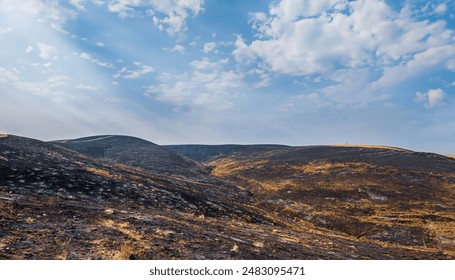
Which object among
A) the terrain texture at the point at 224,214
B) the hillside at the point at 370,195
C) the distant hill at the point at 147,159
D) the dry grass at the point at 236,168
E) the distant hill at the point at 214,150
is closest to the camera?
the terrain texture at the point at 224,214

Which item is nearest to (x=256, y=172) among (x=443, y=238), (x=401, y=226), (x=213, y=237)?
(x=401, y=226)

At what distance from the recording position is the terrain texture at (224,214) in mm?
12953

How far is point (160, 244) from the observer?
1333 centimetres

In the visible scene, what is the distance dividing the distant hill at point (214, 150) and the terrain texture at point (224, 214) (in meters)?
71.9

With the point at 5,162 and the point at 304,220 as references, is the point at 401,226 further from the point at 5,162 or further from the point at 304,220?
the point at 5,162

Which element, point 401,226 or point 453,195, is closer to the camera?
point 401,226

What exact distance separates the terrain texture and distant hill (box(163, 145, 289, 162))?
236 feet

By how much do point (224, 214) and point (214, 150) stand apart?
13184cm

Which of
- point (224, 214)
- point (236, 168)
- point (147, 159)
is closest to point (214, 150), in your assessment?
point (147, 159)

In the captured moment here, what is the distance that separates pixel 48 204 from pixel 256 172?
2354 inches

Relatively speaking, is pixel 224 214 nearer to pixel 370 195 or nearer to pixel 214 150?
pixel 370 195

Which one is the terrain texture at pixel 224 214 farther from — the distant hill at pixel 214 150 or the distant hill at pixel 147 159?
the distant hill at pixel 214 150

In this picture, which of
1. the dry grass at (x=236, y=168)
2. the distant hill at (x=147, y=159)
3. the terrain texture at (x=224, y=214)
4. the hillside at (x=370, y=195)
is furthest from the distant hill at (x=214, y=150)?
the terrain texture at (x=224, y=214)

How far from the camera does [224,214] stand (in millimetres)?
28828
